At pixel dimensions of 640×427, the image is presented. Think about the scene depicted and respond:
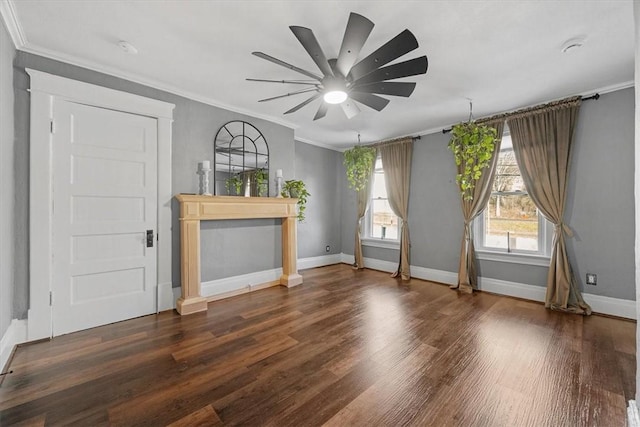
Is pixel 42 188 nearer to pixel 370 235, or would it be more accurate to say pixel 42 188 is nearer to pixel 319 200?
pixel 319 200

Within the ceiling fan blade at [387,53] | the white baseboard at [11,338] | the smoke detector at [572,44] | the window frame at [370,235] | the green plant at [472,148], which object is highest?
the smoke detector at [572,44]

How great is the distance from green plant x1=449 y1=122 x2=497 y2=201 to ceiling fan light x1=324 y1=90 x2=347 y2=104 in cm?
219

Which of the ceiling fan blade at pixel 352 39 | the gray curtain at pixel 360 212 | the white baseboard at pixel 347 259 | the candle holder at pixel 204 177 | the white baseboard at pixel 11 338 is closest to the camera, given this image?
the ceiling fan blade at pixel 352 39

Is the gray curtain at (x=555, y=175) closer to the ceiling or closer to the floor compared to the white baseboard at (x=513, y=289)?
closer to the ceiling

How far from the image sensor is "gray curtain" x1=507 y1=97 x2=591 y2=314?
3.29 metres

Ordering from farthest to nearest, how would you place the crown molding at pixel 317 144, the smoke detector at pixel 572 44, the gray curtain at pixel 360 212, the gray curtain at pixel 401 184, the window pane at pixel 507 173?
the gray curtain at pixel 360 212
the crown molding at pixel 317 144
the gray curtain at pixel 401 184
the window pane at pixel 507 173
the smoke detector at pixel 572 44

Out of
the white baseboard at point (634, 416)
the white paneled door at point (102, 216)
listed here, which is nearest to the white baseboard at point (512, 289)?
the white baseboard at point (634, 416)

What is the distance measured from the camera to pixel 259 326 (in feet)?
9.27

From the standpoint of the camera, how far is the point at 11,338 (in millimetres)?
2283

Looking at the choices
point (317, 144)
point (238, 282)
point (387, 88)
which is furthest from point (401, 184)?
point (238, 282)

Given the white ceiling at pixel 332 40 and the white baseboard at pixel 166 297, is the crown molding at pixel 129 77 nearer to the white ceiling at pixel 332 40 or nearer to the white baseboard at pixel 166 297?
the white ceiling at pixel 332 40

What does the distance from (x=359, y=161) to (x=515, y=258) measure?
9.51 feet

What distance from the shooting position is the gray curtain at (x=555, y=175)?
130 inches

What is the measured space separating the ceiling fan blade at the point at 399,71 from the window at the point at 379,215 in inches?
135
